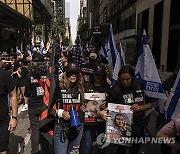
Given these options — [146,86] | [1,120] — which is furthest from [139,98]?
[1,120]

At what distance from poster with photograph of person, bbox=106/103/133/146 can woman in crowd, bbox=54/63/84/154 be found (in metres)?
0.42

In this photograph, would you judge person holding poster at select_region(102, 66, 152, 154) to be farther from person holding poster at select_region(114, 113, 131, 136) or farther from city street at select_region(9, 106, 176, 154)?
city street at select_region(9, 106, 176, 154)

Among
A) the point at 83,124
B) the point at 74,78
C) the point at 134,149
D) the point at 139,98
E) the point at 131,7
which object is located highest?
the point at 131,7

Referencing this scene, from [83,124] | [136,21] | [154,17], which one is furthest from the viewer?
[136,21]

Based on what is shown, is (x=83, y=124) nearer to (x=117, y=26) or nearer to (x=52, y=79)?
(x=52, y=79)

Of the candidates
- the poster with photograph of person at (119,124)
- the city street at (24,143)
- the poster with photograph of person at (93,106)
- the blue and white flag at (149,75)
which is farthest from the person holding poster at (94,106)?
the city street at (24,143)

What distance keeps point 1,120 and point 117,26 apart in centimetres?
4142

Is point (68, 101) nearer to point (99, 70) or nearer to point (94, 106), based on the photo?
point (94, 106)

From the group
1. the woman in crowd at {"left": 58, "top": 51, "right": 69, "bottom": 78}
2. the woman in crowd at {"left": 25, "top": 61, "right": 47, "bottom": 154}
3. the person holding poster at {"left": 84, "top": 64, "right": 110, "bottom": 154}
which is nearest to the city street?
the woman in crowd at {"left": 25, "top": 61, "right": 47, "bottom": 154}

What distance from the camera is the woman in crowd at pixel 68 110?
4000 millimetres

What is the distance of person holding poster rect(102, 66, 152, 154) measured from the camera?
4.01 m

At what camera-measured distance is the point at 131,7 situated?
107ft

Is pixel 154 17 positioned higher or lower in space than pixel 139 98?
higher

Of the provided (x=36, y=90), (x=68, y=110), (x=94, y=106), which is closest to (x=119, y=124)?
(x=94, y=106)
